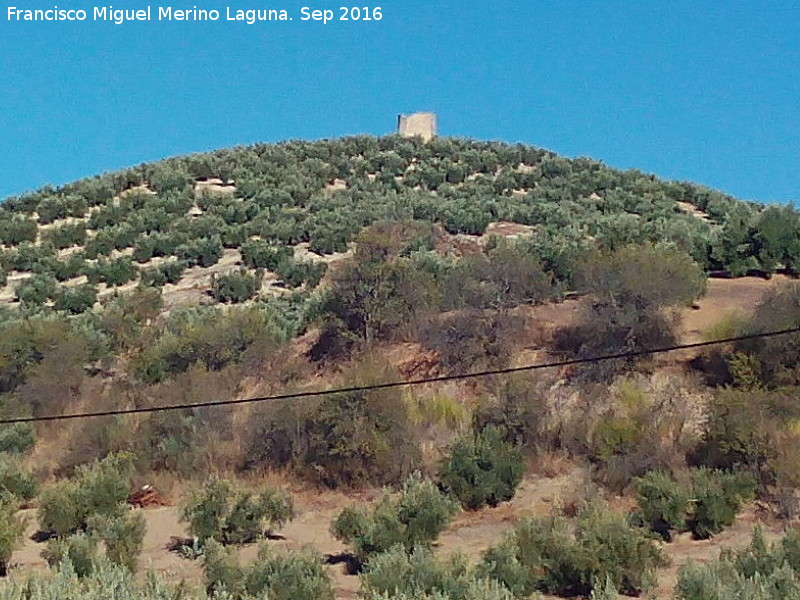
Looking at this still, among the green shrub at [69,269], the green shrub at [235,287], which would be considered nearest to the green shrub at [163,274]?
the green shrub at [69,269]

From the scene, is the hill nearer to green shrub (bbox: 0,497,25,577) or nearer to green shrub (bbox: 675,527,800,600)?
green shrub (bbox: 675,527,800,600)

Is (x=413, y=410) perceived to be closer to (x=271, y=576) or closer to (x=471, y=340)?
(x=471, y=340)

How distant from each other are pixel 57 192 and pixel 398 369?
34.2 meters

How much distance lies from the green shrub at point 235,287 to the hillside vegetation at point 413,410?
0.36 ft

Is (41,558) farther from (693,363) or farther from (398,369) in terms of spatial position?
(693,363)

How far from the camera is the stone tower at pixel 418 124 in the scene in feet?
204

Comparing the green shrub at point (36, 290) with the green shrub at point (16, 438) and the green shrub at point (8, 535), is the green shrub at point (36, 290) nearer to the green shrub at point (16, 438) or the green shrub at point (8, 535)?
the green shrub at point (16, 438)

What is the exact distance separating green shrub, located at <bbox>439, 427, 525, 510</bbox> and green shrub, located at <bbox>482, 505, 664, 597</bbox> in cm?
418

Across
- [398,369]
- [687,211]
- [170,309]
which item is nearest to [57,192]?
[170,309]

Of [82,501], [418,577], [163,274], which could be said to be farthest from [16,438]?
[163,274]

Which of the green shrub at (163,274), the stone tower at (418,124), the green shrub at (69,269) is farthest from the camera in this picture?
the stone tower at (418,124)

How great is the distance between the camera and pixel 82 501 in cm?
1772

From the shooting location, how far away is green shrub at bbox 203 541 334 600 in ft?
39.7

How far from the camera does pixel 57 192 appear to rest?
5288cm
